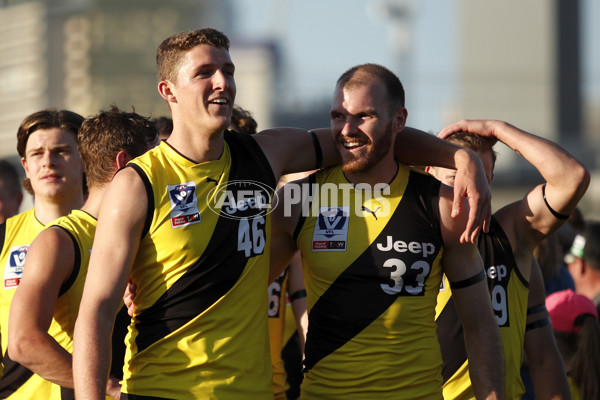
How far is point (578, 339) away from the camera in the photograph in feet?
18.1

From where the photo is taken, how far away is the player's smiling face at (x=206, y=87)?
3748 mm

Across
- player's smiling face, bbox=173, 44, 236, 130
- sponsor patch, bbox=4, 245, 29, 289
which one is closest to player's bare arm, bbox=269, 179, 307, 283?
player's smiling face, bbox=173, 44, 236, 130

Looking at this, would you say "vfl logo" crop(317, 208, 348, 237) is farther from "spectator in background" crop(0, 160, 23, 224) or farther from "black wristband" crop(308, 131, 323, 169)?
"spectator in background" crop(0, 160, 23, 224)

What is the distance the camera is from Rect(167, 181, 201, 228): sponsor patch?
363 centimetres

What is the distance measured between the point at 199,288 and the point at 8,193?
149 inches

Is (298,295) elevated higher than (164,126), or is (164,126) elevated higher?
(164,126)

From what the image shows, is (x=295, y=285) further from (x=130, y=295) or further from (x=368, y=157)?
(x=130, y=295)

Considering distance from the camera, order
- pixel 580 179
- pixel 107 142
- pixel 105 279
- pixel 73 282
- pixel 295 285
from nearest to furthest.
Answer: pixel 105 279 < pixel 73 282 < pixel 107 142 < pixel 580 179 < pixel 295 285

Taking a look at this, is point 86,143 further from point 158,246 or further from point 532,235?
point 532,235

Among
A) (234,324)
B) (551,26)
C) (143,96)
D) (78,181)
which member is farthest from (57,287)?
(143,96)

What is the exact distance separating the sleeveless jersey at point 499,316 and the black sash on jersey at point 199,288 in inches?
54.3

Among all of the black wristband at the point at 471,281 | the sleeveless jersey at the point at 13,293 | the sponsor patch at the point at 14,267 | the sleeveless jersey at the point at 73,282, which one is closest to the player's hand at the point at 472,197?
the black wristband at the point at 471,281

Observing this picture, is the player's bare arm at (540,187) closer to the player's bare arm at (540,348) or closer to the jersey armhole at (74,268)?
the player's bare arm at (540,348)

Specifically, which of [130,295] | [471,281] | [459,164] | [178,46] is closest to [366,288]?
[471,281]
